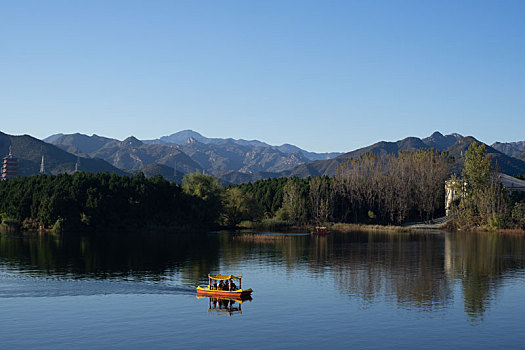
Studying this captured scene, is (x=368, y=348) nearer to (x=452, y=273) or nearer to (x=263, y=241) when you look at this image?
(x=452, y=273)

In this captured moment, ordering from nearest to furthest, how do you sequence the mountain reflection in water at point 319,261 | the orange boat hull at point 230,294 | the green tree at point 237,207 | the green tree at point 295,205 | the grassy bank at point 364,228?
the orange boat hull at point 230,294 < the mountain reflection in water at point 319,261 < the grassy bank at point 364,228 < the green tree at point 237,207 < the green tree at point 295,205

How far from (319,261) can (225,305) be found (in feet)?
119

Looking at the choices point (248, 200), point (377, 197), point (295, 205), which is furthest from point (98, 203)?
point (377, 197)

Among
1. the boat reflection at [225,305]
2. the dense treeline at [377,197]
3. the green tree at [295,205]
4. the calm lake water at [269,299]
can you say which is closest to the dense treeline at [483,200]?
the dense treeline at [377,197]

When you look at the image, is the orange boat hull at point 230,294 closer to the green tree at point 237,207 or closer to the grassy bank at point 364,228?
the grassy bank at point 364,228

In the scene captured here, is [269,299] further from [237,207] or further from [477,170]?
[477,170]

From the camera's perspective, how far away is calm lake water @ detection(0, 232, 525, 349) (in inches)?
1748

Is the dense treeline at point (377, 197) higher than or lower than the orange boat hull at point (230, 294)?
higher

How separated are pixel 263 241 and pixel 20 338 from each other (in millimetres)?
87592

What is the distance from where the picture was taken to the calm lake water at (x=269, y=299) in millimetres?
44406

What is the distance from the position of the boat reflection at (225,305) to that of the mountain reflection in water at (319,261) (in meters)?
5.99

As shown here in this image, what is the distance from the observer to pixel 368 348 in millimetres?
41812

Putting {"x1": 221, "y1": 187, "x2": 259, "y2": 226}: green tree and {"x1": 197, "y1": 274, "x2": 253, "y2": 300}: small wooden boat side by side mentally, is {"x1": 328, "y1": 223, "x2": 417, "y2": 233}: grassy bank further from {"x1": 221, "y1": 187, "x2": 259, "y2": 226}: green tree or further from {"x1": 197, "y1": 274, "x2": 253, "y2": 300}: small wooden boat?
{"x1": 197, "y1": 274, "x2": 253, "y2": 300}: small wooden boat

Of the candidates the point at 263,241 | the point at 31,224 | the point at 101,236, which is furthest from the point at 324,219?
the point at 31,224
